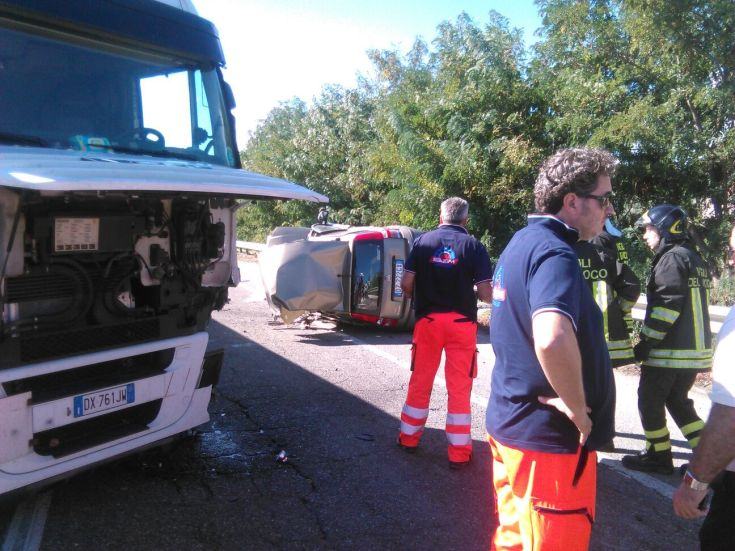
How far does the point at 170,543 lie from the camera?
10.6 ft

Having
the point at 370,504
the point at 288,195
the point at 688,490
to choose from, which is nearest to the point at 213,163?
the point at 288,195

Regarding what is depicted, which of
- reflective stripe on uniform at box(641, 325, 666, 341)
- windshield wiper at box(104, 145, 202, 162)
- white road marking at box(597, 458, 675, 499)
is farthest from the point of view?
reflective stripe on uniform at box(641, 325, 666, 341)

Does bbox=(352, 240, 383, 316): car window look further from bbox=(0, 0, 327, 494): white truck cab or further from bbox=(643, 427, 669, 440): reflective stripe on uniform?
bbox=(643, 427, 669, 440): reflective stripe on uniform

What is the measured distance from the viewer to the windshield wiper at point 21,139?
3428 mm

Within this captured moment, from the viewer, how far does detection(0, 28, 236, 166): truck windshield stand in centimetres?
360

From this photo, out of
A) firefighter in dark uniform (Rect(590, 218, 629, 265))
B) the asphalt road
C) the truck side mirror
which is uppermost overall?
the truck side mirror

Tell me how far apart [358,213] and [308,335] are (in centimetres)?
1249

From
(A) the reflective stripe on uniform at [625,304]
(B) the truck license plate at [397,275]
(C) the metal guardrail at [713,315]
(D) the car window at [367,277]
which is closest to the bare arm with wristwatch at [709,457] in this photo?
(A) the reflective stripe on uniform at [625,304]

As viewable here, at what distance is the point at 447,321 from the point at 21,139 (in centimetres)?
296

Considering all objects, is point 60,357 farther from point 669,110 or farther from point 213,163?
point 669,110

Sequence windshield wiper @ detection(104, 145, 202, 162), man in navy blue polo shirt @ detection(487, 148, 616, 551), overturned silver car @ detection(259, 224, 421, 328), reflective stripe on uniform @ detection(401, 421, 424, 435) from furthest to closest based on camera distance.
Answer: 1. overturned silver car @ detection(259, 224, 421, 328)
2. reflective stripe on uniform @ detection(401, 421, 424, 435)
3. windshield wiper @ detection(104, 145, 202, 162)
4. man in navy blue polo shirt @ detection(487, 148, 616, 551)

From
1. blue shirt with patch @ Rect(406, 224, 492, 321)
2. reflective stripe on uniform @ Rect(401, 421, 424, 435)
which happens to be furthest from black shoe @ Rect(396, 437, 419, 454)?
blue shirt with patch @ Rect(406, 224, 492, 321)

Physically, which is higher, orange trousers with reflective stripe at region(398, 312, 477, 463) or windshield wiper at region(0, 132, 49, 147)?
windshield wiper at region(0, 132, 49, 147)

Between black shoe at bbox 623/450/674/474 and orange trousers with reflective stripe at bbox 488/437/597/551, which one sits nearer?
orange trousers with reflective stripe at bbox 488/437/597/551
